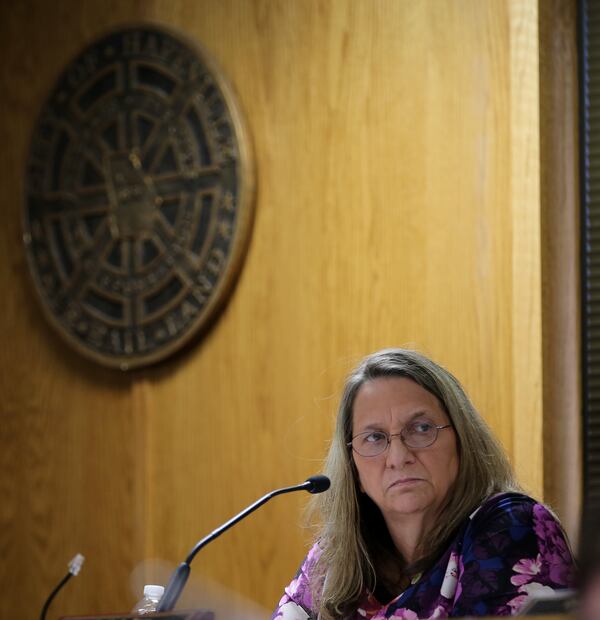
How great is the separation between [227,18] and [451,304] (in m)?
1.17

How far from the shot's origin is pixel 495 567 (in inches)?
75.7

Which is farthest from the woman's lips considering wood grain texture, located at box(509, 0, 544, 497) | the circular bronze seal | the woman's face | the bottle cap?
the circular bronze seal

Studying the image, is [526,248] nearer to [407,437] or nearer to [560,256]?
[560,256]

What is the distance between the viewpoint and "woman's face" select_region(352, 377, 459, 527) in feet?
7.06

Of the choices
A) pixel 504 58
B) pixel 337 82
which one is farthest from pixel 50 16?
Answer: pixel 504 58

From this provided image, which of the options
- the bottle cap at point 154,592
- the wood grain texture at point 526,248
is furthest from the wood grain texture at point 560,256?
the bottle cap at point 154,592

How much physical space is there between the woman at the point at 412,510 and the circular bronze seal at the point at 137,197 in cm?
115

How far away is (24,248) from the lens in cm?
384

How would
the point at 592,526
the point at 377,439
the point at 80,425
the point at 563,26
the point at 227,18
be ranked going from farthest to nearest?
1. the point at 80,425
2. the point at 227,18
3. the point at 563,26
4. the point at 377,439
5. the point at 592,526

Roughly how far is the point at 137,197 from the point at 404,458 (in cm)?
172

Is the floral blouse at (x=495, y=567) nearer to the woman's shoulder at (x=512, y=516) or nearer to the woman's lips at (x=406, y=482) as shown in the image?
the woman's shoulder at (x=512, y=516)

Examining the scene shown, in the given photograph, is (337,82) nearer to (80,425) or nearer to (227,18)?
(227,18)

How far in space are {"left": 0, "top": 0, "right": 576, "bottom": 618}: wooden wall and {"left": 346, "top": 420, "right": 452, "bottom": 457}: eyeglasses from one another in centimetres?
66

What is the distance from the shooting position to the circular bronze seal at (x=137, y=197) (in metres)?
3.38
